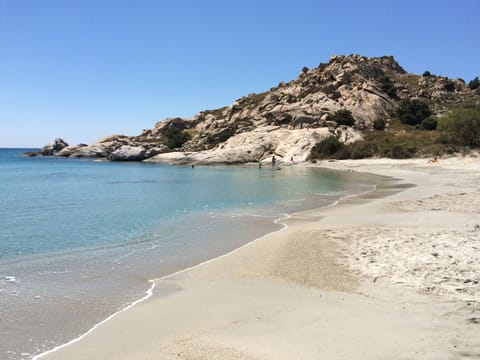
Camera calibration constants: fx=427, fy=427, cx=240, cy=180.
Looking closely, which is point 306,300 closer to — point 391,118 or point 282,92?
point 391,118

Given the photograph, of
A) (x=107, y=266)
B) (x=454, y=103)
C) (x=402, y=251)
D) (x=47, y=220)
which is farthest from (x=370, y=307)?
(x=454, y=103)

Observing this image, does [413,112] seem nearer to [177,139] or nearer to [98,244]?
[177,139]

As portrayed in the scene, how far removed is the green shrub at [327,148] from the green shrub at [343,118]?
14.6 metres

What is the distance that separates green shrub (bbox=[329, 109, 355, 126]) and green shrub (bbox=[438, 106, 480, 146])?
97.5 feet

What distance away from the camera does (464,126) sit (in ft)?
202

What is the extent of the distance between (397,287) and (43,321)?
7.43m

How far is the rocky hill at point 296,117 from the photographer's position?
89.1m

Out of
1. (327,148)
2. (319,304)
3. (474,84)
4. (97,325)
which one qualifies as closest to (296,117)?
(327,148)

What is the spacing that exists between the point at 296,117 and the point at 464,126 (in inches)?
1671

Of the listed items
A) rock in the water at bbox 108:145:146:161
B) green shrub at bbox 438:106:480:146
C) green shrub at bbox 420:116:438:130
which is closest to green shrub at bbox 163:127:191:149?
rock in the water at bbox 108:145:146:161

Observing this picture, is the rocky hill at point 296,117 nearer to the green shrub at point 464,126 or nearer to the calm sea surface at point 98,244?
the green shrub at point 464,126

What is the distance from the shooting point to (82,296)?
10125mm

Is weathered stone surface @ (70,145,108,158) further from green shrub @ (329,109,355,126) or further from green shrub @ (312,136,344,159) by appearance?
green shrub @ (312,136,344,159)

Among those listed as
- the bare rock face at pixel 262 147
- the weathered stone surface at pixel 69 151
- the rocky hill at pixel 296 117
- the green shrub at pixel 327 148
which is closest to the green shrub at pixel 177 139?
the rocky hill at pixel 296 117
